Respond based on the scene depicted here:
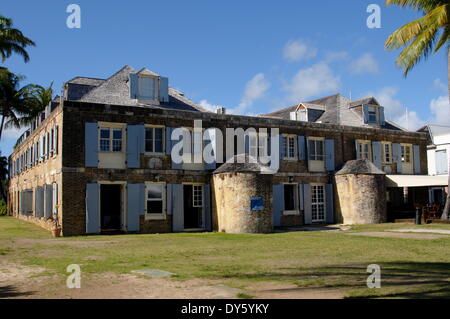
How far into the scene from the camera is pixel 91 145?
2014 centimetres

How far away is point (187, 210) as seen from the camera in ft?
81.9

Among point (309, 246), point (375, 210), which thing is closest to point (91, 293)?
point (309, 246)

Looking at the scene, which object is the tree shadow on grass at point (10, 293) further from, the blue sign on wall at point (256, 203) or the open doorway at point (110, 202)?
the open doorway at point (110, 202)

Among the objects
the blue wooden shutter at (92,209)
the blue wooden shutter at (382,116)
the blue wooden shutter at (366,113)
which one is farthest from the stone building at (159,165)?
the blue wooden shutter at (382,116)

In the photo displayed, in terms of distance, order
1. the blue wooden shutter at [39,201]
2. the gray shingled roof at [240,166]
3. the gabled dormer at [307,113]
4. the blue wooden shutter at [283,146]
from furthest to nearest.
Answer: the gabled dormer at [307,113]
the blue wooden shutter at [39,201]
the blue wooden shutter at [283,146]
the gray shingled roof at [240,166]

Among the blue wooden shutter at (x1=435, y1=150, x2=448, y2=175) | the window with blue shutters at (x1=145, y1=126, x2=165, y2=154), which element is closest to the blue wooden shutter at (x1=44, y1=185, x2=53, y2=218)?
the window with blue shutters at (x1=145, y1=126, x2=165, y2=154)

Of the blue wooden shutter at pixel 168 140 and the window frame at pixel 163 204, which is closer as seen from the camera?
the window frame at pixel 163 204

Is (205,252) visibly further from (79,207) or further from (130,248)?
(79,207)

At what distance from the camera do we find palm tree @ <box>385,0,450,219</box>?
66.5 feet

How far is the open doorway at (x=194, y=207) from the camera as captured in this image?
22.9 meters

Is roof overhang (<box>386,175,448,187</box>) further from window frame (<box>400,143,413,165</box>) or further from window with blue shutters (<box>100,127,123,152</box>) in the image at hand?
window with blue shutters (<box>100,127,123,152</box>)

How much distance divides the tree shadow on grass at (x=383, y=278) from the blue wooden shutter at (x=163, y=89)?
598 inches
